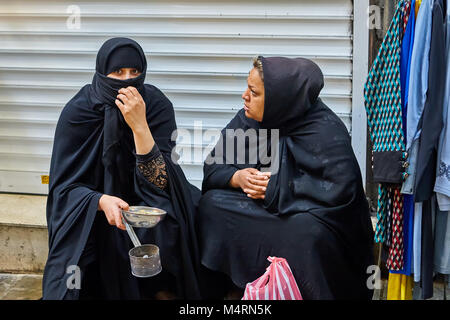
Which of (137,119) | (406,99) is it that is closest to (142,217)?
(137,119)

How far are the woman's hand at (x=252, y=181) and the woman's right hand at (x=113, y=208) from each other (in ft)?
1.89

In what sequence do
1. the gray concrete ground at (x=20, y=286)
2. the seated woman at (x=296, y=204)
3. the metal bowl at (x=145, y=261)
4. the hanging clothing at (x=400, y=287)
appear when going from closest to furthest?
the metal bowl at (x=145, y=261)
the seated woman at (x=296, y=204)
the hanging clothing at (x=400, y=287)
the gray concrete ground at (x=20, y=286)

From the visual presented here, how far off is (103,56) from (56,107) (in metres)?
1.28

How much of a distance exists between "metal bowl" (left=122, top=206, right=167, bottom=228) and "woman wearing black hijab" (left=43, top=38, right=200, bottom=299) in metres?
0.10

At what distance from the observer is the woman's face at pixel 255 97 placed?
275 centimetres

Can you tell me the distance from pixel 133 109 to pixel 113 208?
0.48 meters

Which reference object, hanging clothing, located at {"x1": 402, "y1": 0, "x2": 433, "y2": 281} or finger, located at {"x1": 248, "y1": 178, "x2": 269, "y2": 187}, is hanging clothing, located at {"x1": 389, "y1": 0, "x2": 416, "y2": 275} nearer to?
hanging clothing, located at {"x1": 402, "y1": 0, "x2": 433, "y2": 281}

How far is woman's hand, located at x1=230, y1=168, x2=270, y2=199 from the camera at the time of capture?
108 inches

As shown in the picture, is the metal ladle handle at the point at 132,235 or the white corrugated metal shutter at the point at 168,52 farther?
the white corrugated metal shutter at the point at 168,52

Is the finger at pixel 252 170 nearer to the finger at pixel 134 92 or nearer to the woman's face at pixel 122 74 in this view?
the finger at pixel 134 92

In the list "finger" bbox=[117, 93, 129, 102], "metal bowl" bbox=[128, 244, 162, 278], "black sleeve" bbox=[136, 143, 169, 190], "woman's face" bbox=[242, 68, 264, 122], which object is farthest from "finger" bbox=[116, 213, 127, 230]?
"woman's face" bbox=[242, 68, 264, 122]

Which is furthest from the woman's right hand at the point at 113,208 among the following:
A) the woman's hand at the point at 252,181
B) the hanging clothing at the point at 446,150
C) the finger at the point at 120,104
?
the hanging clothing at the point at 446,150
